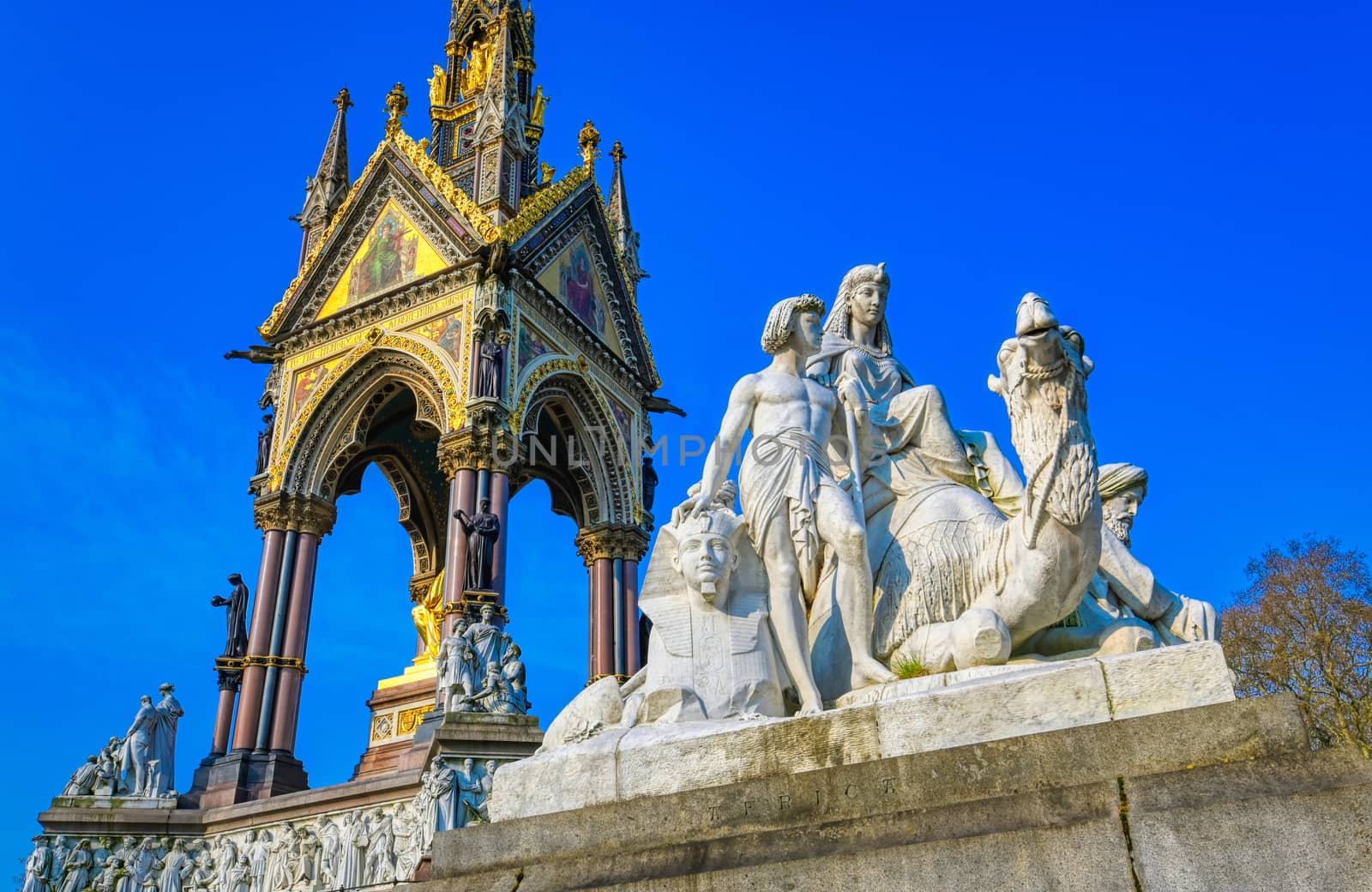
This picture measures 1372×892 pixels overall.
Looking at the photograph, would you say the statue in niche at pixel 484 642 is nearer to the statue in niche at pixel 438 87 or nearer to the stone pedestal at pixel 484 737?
the stone pedestal at pixel 484 737

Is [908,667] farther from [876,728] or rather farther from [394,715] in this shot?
[394,715]

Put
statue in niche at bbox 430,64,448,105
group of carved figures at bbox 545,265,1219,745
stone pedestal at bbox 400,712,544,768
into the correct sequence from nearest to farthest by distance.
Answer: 1. group of carved figures at bbox 545,265,1219,745
2. stone pedestal at bbox 400,712,544,768
3. statue in niche at bbox 430,64,448,105

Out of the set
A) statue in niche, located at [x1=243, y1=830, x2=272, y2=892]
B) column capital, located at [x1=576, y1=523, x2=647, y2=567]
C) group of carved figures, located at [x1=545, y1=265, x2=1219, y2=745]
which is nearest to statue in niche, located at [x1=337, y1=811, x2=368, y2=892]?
statue in niche, located at [x1=243, y1=830, x2=272, y2=892]

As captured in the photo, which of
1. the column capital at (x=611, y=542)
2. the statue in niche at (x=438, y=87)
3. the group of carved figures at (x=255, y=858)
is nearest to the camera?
the group of carved figures at (x=255, y=858)

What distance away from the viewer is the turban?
17.4 feet

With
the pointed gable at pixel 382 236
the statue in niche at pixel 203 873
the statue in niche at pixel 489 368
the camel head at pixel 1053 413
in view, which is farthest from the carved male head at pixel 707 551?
the pointed gable at pixel 382 236

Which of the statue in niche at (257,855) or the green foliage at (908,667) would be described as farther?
the statue in niche at (257,855)

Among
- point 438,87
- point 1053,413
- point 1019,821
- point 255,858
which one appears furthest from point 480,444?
point 1019,821

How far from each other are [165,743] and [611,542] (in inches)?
354

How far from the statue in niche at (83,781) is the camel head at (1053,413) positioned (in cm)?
1621

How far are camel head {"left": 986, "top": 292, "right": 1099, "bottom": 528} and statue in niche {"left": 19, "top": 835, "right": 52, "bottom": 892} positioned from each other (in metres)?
15.6

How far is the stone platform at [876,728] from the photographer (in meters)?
3.23

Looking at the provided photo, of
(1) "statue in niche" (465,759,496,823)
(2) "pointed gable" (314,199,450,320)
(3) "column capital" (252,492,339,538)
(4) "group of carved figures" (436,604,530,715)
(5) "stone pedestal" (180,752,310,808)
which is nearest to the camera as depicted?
(1) "statue in niche" (465,759,496,823)

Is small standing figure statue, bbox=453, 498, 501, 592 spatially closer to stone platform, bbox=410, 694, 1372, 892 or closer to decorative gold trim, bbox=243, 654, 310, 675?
decorative gold trim, bbox=243, 654, 310, 675
